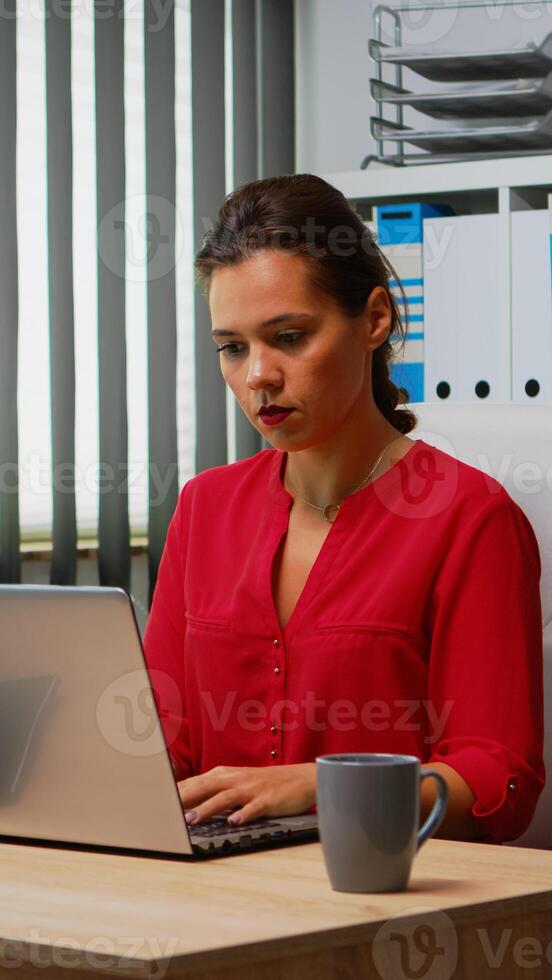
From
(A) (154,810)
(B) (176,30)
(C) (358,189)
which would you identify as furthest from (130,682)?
(B) (176,30)

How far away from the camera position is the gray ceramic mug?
2.61 ft

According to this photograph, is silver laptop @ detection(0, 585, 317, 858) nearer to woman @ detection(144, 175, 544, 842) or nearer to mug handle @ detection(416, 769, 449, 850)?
mug handle @ detection(416, 769, 449, 850)

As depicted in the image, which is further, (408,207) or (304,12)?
(304,12)

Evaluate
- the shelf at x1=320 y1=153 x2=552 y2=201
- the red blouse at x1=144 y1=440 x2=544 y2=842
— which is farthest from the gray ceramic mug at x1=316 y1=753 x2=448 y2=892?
the shelf at x1=320 y1=153 x2=552 y2=201

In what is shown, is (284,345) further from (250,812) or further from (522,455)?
(250,812)

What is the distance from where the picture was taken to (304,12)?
10.3ft

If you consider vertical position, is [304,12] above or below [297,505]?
above

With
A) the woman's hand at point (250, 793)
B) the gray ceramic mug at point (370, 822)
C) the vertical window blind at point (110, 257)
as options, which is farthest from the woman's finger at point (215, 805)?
the vertical window blind at point (110, 257)

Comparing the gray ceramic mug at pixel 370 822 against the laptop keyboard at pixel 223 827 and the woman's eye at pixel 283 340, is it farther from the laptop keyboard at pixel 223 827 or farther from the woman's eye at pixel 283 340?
the woman's eye at pixel 283 340

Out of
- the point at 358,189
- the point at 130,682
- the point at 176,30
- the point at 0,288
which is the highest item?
the point at 176,30

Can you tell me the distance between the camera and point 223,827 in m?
0.98

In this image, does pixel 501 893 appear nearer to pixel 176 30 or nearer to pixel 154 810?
pixel 154 810

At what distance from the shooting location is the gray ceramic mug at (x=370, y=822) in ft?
2.61

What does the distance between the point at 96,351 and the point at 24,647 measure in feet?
6.00
